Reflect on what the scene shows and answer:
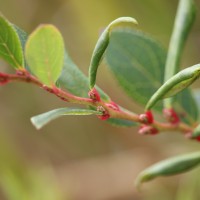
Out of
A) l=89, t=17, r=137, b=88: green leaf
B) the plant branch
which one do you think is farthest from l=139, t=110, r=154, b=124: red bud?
l=89, t=17, r=137, b=88: green leaf

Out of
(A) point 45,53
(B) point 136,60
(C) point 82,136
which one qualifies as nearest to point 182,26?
(B) point 136,60

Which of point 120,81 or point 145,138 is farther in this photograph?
point 145,138

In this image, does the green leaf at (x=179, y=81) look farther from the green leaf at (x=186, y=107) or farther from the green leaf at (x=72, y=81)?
the green leaf at (x=186, y=107)

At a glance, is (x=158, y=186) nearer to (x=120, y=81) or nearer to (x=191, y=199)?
(x=191, y=199)

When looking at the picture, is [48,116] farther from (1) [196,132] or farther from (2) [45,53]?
(1) [196,132]

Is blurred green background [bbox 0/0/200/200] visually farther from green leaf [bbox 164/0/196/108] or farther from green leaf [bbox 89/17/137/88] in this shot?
green leaf [bbox 89/17/137/88]

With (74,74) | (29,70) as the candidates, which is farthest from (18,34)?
(74,74)
